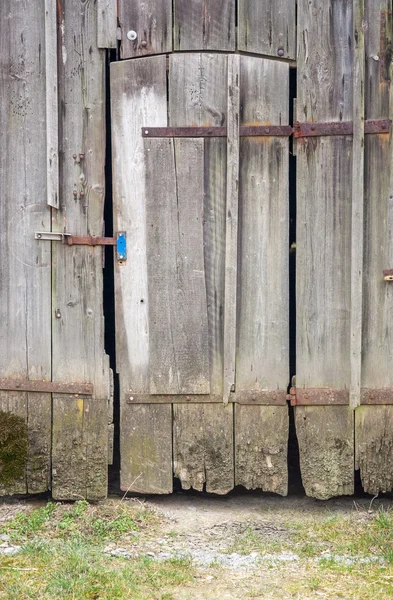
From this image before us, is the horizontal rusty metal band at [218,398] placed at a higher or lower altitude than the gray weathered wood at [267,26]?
lower

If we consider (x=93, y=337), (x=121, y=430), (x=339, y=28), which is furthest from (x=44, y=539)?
(x=339, y=28)

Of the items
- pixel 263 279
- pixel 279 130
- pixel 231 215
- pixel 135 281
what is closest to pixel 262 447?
pixel 263 279

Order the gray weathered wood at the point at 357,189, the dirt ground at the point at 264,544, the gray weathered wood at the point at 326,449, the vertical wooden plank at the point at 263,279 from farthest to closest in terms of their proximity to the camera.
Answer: the gray weathered wood at the point at 326,449
the vertical wooden plank at the point at 263,279
the gray weathered wood at the point at 357,189
the dirt ground at the point at 264,544

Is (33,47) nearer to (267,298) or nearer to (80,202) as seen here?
(80,202)

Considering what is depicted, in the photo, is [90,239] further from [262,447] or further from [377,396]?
[377,396]

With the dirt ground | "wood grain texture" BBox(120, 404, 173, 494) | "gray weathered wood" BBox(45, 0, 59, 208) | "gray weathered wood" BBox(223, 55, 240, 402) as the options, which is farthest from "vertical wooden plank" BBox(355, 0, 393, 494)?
"gray weathered wood" BBox(45, 0, 59, 208)

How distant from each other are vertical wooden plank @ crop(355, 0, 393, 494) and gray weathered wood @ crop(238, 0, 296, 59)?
1.56 feet

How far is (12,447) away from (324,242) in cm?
235

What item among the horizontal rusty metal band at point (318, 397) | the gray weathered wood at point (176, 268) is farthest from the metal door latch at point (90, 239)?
the horizontal rusty metal band at point (318, 397)

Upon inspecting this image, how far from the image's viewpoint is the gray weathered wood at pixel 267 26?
15.1 feet

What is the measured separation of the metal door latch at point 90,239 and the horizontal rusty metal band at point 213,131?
65 cm

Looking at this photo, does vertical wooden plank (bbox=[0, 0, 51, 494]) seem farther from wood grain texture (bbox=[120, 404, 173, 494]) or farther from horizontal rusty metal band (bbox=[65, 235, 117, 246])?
wood grain texture (bbox=[120, 404, 173, 494])

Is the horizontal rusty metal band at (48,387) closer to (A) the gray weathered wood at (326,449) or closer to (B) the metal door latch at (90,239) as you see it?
(B) the metal door latch at (90,239)

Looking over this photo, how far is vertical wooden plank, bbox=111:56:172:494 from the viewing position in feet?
15.3
